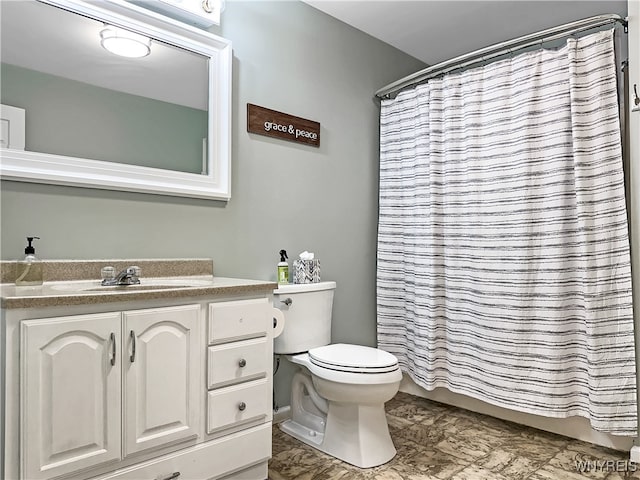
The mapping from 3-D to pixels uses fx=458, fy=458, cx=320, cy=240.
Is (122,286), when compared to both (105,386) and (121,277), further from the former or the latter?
(105,386)

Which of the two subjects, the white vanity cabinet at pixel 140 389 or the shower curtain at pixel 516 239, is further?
the shower curtain at pixel 516 239

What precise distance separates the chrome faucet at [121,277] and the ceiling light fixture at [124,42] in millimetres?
919

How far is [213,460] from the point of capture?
166cm

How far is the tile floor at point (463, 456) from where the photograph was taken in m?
1.90

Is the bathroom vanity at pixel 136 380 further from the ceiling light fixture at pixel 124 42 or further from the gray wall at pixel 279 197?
the ceiling light fixture at pixel 124 42

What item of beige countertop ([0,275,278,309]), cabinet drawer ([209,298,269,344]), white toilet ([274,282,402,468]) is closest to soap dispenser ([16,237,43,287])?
beige countertop ([0,275,278,309])

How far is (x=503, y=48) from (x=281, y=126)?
4.08ft

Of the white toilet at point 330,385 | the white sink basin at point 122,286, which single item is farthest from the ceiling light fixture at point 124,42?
the white toilet at point 330,385

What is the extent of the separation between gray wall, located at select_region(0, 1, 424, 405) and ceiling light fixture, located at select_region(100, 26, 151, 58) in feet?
1.35

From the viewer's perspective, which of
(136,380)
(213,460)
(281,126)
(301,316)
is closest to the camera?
(136,380)

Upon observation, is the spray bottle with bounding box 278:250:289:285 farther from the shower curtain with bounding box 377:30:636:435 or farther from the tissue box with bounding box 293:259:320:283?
the shower curtain with bounding box 377:30:636:435

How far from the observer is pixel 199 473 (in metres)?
1.63

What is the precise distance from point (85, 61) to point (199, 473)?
64.6 inches

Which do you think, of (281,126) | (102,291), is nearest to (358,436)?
(102,291)
